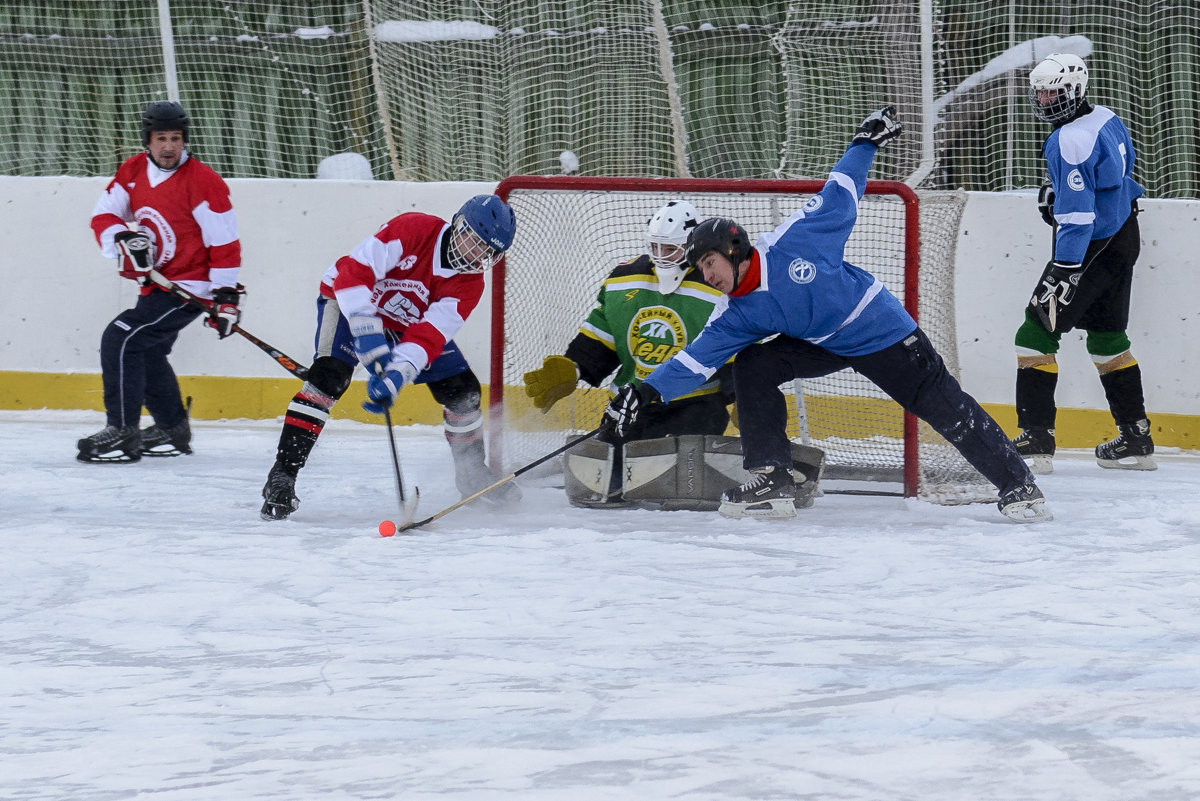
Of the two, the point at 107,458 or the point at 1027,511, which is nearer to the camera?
the point at 1027,511

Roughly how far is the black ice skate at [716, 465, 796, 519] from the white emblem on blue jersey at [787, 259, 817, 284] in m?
0.54

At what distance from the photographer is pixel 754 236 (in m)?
4.68

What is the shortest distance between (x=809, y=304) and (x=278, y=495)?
5.07 feet

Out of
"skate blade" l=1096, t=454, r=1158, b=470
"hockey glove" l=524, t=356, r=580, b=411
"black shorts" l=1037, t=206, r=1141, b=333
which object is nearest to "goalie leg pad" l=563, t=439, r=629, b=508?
"hockey glove" l=524, t=356, r=580, b=411

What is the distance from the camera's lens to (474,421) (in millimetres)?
4109

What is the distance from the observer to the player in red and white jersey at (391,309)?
3.63 m

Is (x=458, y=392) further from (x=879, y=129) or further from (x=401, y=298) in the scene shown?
(x=879, y=129)

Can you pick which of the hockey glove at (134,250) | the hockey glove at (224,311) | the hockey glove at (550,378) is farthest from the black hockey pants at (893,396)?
the hockey glove at (134,250)

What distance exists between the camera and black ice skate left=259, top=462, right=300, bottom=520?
3.74m

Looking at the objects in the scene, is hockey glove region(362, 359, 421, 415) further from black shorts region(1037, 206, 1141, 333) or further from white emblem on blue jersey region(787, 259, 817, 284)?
black shorts region(1037, 206, 1141, 333)

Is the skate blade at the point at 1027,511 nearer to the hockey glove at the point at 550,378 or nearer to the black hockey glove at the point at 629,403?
the black hockey glove at the point at 629,403

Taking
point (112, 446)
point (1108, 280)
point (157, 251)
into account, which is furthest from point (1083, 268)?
point (112, 446)

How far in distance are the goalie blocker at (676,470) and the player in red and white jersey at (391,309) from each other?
0.55 m

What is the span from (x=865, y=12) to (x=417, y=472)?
8.69ft
